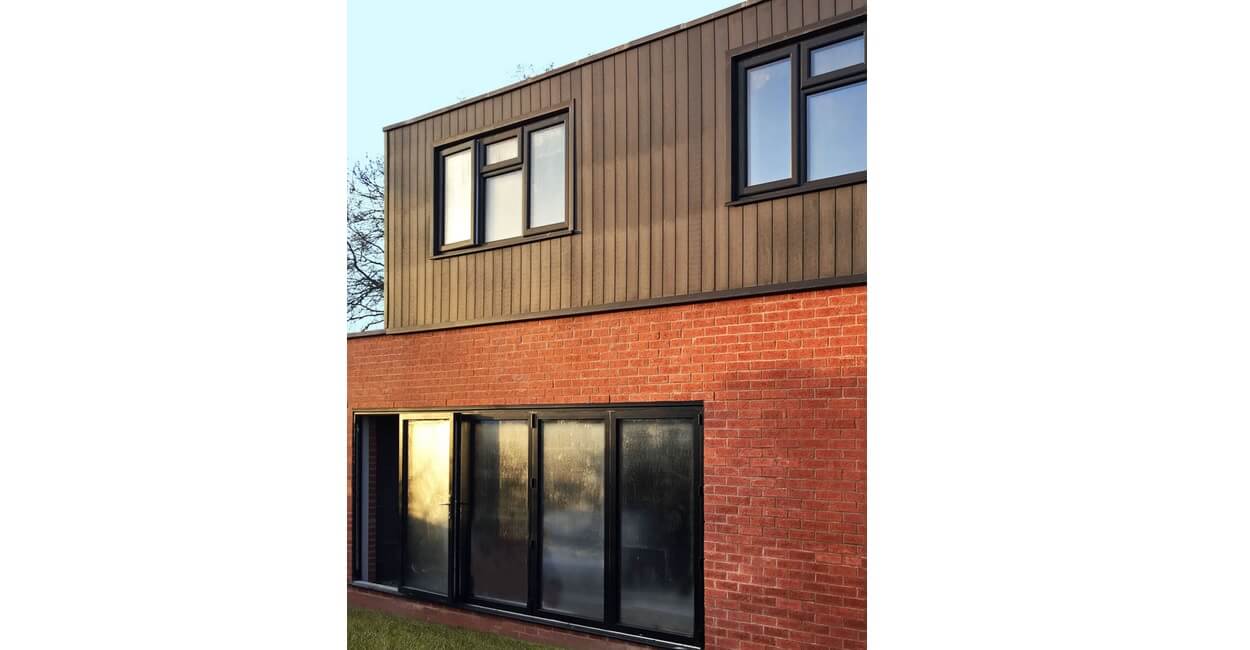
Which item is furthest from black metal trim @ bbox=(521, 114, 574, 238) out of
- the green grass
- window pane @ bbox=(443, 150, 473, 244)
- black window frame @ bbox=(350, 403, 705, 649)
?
the green grass

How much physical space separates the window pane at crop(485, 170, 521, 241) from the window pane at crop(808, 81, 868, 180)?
10.3 ft

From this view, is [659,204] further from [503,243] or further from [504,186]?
[504,186]

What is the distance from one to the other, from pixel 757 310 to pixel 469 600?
13.4 feet

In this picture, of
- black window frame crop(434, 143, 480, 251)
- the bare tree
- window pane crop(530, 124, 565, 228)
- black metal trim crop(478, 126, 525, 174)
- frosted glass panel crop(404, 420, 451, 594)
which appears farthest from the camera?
the bare tree

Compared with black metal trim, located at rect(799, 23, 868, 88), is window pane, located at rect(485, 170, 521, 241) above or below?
below

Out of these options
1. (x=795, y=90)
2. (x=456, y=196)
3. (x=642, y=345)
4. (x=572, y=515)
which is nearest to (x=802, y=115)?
(x=795, y=90)

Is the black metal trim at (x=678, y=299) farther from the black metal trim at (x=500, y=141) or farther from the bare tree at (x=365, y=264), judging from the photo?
the bare tree at (x=365, y=264)

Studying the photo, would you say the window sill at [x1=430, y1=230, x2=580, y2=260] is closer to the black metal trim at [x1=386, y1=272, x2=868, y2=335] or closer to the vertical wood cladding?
the vertical wood cladding

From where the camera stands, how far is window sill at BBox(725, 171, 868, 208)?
6.51 meters

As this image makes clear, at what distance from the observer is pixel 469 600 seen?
30.2ft

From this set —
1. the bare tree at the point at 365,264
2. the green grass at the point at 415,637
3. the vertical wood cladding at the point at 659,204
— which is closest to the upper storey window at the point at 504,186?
the vertical wood cladding at the point at 659,204

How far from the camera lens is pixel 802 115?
694 centimetres
